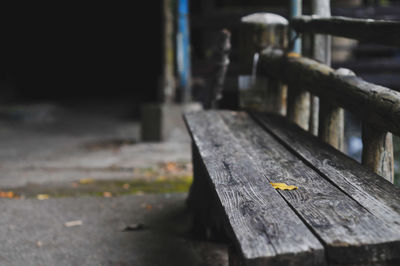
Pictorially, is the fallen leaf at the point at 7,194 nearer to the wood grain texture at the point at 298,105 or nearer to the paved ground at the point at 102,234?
the paved ground at the point at 102,234

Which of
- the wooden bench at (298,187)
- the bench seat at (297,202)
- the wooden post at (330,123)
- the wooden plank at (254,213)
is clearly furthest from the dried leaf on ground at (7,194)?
the wooden post at (330,123)

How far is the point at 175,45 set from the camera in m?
7.12

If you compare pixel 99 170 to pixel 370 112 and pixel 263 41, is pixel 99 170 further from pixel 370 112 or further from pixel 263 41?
pixel 370 112

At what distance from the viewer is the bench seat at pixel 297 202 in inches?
61.8

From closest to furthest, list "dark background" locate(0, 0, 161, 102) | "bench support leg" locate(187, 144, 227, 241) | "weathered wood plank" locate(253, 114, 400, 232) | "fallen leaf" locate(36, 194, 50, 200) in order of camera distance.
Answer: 1. "weathered wood plank" locate(253, 114, 400, 232)
2. "bench support leg" locate(187, 144, 227, 241)
3. "fallen leaf" locate(36, 194, 50, 200)
4. "dark background" locate(0, 0, 161, 102)

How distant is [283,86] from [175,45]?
10.9ft

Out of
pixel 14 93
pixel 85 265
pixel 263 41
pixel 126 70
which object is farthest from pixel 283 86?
pixel 126 70

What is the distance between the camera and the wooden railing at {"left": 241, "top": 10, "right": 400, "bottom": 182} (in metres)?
2.45

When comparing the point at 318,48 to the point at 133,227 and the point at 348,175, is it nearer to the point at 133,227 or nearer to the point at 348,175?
the point at 133,227

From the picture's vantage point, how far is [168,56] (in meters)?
7.15

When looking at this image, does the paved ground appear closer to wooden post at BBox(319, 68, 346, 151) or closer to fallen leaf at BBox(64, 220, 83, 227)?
fallen leaf at BBox(64, 220, 83, 227)

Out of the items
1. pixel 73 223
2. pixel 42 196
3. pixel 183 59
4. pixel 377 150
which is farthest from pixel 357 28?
pixel 183 59

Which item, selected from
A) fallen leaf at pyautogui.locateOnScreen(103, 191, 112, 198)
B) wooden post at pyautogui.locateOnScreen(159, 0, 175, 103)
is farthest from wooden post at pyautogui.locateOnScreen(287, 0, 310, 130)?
wooden post at pyautogui.locateOnScreen(159, 0, 175, 103)

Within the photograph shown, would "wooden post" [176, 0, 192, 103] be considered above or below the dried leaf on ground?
above
